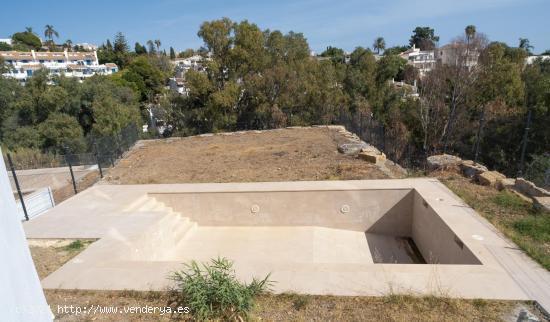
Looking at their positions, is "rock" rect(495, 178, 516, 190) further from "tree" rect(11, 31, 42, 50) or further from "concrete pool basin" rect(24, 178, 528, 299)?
"tree" rect(11, 31, 42, 50)

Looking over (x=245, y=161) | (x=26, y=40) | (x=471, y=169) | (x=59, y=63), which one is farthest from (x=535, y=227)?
(x=26, y=40)

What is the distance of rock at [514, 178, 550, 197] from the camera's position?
590cm

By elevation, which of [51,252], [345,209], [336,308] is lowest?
[345,209]

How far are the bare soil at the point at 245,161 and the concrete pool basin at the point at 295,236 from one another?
73 cm

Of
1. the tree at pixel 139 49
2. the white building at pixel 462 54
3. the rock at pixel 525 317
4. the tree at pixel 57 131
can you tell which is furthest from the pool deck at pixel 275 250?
the tree at pixel 139 49

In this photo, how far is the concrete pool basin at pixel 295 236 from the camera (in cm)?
395

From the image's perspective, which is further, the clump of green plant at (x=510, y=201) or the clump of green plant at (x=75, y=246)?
the clump of green plant at (x=510, y=201)

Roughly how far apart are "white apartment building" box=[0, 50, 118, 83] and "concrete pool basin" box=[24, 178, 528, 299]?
187 feet

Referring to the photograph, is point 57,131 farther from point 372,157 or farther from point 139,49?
point 139,49

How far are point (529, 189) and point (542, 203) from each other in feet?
2.19

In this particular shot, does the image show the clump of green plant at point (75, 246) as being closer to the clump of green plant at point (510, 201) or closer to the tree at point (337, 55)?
the clump of green plant at point (510, 201)

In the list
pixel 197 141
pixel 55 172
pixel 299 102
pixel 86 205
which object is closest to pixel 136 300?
pixel 86 205

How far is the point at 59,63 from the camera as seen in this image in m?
64.8

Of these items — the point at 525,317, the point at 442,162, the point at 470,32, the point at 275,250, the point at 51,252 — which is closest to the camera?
the point at 525,317
